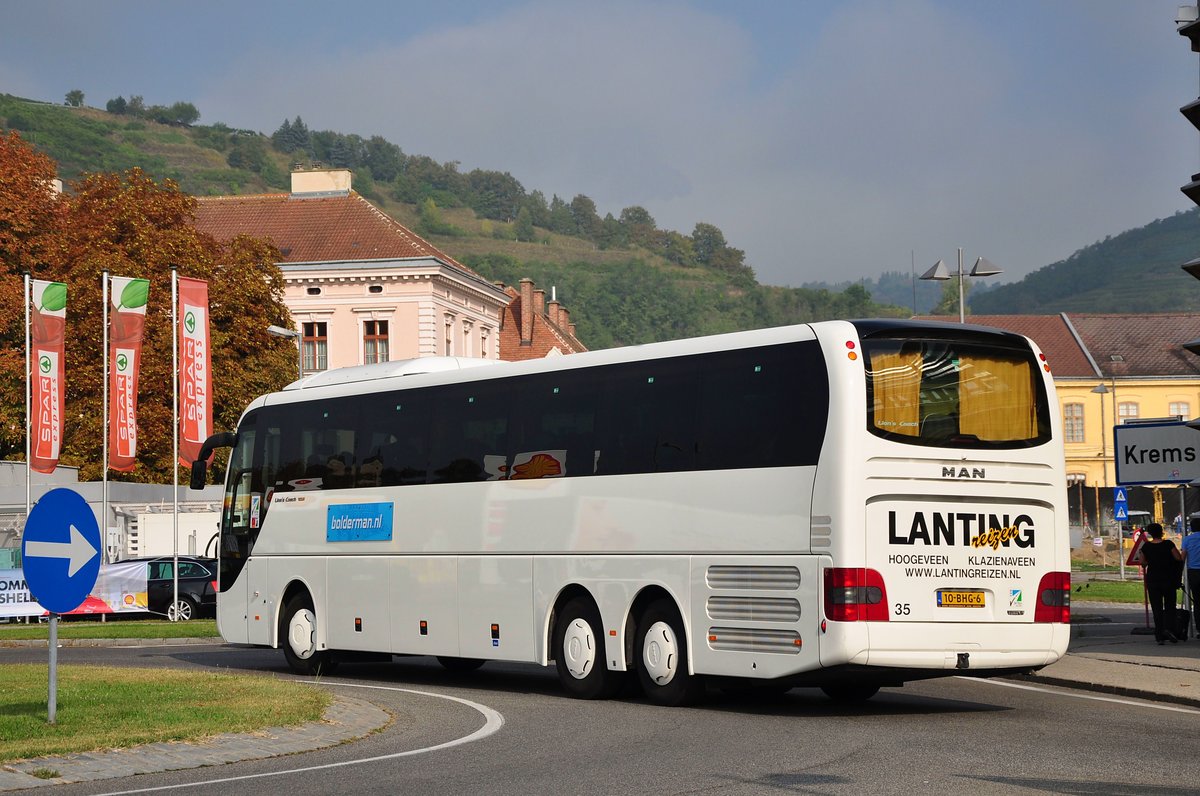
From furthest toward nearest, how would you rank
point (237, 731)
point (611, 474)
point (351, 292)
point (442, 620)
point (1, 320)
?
point (351, 292) → point (1, 320) → point (442, 620) → point (611, 474) → point (237, 731)

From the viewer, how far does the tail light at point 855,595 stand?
14570mm

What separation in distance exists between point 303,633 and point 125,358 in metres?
22.1

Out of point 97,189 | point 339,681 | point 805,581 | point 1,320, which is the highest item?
point 97,189

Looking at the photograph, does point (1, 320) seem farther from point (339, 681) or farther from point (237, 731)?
point (237, 731)

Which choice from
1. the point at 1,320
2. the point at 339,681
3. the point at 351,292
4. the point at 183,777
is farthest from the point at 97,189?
the point at 183,777

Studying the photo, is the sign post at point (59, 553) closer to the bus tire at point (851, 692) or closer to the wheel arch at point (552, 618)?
the wheel arch at point (552, 618)

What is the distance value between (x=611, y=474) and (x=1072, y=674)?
5.63 m

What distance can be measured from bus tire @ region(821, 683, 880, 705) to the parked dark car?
79.7 feet

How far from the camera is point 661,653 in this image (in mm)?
16500

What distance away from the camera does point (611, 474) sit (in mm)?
17125

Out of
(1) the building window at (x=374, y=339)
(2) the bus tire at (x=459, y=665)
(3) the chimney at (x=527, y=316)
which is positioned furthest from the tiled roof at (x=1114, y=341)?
(2) the bus tire at (x=459, y=665)

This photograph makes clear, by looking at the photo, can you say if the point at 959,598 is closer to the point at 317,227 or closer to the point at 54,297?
the point at 54,297

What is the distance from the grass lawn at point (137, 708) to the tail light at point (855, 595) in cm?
454

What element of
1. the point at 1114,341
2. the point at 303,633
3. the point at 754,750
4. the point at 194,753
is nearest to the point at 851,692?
the point at 754,750
